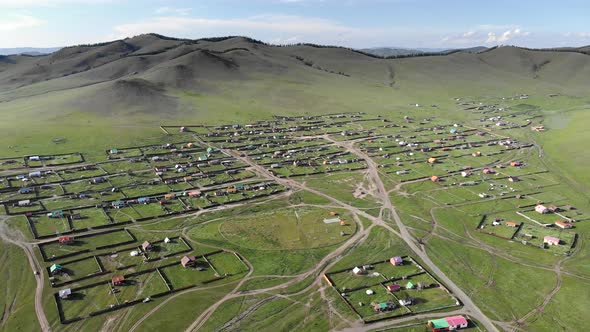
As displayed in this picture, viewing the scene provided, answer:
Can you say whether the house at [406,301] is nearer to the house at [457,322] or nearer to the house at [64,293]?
the house at [457,322]

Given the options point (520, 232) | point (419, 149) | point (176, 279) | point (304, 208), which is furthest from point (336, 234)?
point (419, 149)

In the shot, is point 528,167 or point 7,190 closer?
point 7,190

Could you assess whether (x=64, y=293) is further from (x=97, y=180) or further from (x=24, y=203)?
(x=97, y=180)

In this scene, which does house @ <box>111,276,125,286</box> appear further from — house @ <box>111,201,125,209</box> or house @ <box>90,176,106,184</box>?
house @ <box>90,176,106,184</box>

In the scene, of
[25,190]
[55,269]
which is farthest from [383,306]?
[25,190]

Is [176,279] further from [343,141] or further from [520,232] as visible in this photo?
[343,141]

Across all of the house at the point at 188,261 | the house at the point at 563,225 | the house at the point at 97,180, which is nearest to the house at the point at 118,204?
the house at the point at 97,180

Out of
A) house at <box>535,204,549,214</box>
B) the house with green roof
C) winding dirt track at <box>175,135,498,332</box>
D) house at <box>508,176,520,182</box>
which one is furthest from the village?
winding dirt track at <box>175,135,498,332</box>
